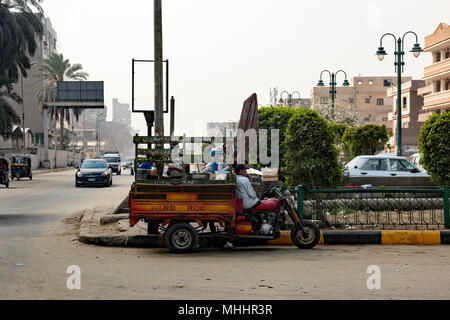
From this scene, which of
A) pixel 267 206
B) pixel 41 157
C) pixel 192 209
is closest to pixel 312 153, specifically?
pixel 267 206

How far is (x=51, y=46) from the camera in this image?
5492 inches

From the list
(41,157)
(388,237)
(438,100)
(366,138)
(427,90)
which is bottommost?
(388,237)

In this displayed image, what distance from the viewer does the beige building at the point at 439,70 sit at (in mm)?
59656

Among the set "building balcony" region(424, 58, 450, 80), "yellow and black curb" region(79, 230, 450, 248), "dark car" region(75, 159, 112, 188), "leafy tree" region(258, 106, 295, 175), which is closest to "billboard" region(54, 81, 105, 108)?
"dark car" region(75, 159, 112, 188)

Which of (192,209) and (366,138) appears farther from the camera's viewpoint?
(366,138)

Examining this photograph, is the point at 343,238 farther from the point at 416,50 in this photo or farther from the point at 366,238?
the point at 416,50

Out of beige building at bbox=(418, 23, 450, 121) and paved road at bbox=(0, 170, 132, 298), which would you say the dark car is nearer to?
paved road at bbox=(0, 170, 132, 298)

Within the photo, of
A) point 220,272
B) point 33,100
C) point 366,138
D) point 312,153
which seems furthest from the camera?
point 33,100

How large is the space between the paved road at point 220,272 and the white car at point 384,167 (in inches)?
466

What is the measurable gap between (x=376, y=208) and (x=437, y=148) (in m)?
5.15

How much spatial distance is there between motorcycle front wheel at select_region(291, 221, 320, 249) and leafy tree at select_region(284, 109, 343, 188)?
3356mm

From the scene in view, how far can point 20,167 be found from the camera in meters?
44.8

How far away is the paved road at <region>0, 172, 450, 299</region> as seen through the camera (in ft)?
22.9
